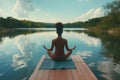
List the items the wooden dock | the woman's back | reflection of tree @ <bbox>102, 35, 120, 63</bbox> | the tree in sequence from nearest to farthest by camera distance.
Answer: the wooden dock
the woman's back
reflection of tree @ <bbox>102, 35, 120, 63</bbox>
the tree

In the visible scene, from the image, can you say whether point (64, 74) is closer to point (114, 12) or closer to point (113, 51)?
point (113, 51)

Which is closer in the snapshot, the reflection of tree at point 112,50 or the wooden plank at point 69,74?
the wooden plank at point 69,74

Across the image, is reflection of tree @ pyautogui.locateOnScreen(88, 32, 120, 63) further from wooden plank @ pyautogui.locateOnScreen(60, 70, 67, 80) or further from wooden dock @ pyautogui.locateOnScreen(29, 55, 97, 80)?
wooden plank @ pyautogui.locateOnScreen(60, 70, 67, 80)

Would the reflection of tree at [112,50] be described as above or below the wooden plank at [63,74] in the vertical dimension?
below

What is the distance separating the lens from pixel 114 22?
313 ft

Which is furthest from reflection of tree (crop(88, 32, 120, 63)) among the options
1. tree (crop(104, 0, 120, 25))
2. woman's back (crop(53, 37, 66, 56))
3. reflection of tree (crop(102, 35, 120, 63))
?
tree (crop(104, 0, 120, 25))

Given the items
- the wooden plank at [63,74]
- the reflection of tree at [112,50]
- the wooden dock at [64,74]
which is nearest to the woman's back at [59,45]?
the wooden dock at [64,74]

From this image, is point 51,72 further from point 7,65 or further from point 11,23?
point 11,23

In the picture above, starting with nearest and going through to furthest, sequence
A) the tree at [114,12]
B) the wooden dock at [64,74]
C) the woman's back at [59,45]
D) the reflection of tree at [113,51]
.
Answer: the wooden dock at [64,74] < the woman's back at [59,45] < the reflection of tree at [113,51] < the tree at [114,12]

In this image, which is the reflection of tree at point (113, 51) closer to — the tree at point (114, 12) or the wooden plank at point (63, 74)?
the wooden plank at point (63, 74)

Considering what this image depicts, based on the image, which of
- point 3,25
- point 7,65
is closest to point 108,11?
point 3,25

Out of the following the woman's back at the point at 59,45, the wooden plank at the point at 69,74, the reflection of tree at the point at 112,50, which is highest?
the woman's back at the point at 59,45

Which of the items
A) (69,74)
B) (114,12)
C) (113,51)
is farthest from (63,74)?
(114,12)

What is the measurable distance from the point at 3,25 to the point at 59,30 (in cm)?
13056
